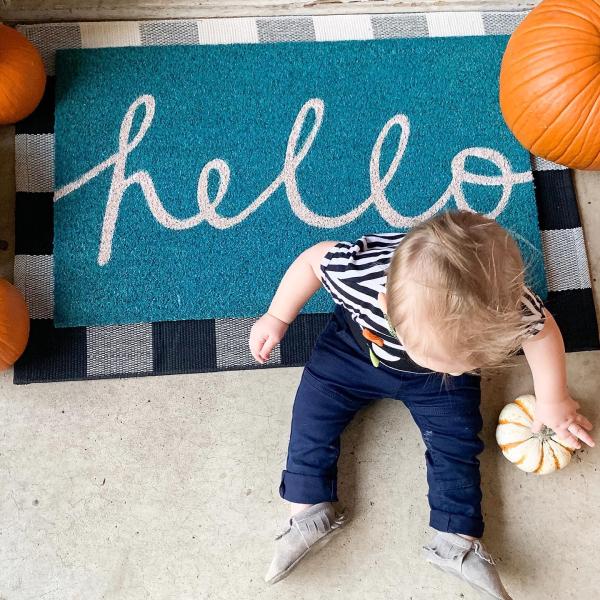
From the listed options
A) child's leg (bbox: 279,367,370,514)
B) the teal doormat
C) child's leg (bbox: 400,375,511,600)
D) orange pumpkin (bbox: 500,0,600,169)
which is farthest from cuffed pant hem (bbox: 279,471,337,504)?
orange pumpkin (bbox: 500,0,600,169)

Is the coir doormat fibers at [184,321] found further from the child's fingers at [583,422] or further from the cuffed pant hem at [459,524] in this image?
the cuffed pant hem at [459,524]

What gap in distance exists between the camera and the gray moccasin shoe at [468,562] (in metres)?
1.12

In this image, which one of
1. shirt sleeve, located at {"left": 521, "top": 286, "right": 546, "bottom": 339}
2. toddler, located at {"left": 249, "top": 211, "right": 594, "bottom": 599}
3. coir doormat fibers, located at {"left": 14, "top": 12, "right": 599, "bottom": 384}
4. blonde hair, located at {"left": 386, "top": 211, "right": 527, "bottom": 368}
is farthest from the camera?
coir doormat fibers, located at {"left": 14, "top": 12, "right": 599, "bottom": 384}

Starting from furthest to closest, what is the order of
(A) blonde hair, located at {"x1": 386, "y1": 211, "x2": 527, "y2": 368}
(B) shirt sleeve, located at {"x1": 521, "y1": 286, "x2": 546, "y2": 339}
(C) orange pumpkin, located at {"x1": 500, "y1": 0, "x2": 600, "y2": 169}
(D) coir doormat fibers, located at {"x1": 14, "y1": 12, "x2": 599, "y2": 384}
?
(D) coir doormat fibers, located at {"x1": 14, "y1": 12, "x2": 599, "y2": 384}, (C) orange pumpkin, located at {"x1": 500, "y1": 0, "x2": 600, "y2": 169}, (B) shirt sleeve, located at {"x1": 521, "y1": 286, "x2": 546, "y2": 339}, (A) blonde hair, located at {"x1": 386, "y1": 211, "x2": 527, "y2": 368}

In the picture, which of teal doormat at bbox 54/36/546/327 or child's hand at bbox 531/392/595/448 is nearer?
child's hand at bbox 531/392/595/448

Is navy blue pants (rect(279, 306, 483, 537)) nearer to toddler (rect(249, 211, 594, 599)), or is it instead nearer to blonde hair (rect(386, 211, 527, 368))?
toddler (rect(249, 211, 594, 599))

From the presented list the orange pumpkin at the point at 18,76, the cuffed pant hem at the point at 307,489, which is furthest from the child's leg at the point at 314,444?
the orange pumpkin at the point at 18,76

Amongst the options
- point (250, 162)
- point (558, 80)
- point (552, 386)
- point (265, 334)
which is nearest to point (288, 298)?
point (265, 334)

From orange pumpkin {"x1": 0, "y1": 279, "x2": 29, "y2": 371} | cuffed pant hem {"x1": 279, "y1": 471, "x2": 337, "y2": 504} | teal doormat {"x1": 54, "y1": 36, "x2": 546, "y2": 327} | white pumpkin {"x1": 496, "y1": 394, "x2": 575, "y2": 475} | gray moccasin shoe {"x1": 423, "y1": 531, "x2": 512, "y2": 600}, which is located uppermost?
teal doormat {"x1": 54, "y1": 36, "x2": 546, "y2": 327}

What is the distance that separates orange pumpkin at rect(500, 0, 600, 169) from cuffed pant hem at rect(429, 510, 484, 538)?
0.64 m

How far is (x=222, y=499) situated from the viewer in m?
1.21

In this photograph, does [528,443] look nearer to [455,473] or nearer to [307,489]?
[455,473]

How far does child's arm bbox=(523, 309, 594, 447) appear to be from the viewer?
1.03m

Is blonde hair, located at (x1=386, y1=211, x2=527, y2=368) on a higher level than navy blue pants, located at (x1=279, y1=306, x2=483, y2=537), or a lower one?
higher
